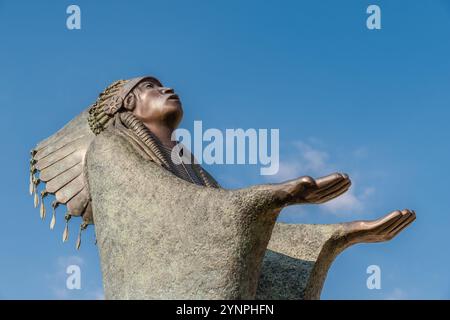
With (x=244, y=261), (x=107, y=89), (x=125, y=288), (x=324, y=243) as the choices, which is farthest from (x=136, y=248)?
(x=107, y=89)

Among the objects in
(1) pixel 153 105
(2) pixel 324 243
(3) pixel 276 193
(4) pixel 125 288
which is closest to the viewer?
(3) pixel 276 193

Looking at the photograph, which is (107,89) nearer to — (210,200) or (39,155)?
(39,155)

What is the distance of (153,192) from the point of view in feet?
25.5

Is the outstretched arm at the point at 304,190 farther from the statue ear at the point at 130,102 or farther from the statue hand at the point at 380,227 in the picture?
the statue ear at the point at 130,102

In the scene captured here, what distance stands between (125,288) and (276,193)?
1572 millimetres

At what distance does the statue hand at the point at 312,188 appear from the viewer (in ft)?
23.0

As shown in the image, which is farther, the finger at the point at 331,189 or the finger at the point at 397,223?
the finger at the point at 397,223

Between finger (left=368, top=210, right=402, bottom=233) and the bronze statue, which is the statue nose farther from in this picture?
finger (left=368, top=210, right=402, bottom=233)

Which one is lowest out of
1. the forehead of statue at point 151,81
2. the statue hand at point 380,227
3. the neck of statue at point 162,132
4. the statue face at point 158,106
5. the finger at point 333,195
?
the statue hand at point 380,227

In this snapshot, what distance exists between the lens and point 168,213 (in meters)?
7.62

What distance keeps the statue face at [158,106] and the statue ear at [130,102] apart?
2 cm

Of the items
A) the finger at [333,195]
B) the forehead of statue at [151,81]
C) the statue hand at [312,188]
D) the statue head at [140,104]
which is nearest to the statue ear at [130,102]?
the statue head at [140,104]

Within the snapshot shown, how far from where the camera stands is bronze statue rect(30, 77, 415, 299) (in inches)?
284

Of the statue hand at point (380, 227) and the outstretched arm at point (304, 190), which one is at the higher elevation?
the outstretched arm at point (304, 190)
